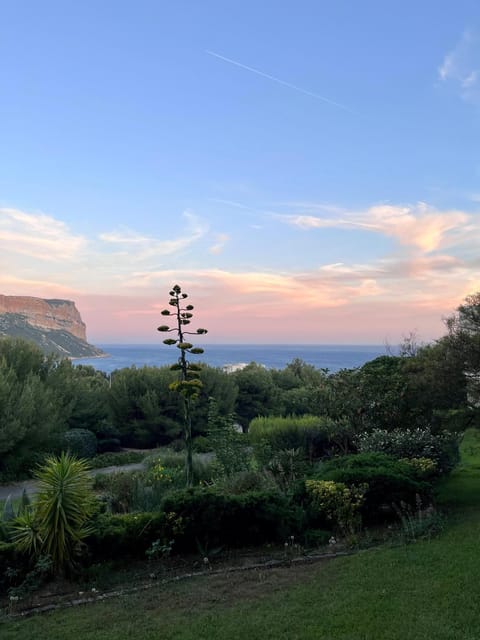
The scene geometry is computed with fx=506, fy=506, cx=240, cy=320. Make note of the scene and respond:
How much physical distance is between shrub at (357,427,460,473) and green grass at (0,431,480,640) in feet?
12.0

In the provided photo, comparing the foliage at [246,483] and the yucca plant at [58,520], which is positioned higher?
the yucca plant at [58,520]

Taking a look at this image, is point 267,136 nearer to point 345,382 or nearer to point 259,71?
point 259,71

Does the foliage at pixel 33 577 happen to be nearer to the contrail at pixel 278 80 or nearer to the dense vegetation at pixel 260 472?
the dense vegetation at pixel 260 472

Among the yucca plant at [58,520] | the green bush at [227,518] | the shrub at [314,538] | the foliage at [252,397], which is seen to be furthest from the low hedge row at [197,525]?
the foliage at [252,397]

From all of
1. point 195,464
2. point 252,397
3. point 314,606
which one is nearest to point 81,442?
point 195,464

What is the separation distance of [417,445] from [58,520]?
644 cm

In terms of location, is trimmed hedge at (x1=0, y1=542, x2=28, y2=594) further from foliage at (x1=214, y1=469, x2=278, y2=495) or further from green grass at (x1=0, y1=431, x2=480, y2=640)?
foliage at (x1=214, y1=469, x2=278, y2=495)

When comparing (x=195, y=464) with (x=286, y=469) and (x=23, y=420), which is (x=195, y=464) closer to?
(x=286, y=469)

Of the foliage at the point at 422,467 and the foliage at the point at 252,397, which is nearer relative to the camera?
the foliage at the point at 422,467

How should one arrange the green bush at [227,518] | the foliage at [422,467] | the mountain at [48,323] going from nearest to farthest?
the green bush at [227,518], the foliage at [422,467], the mountain at [48,323]

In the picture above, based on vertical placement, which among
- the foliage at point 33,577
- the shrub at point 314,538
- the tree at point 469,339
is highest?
the tree at point 469,339

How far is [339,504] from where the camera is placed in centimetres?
672

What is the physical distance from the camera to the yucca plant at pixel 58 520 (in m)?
5.47

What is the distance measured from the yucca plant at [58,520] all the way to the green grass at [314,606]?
2.99 ft
